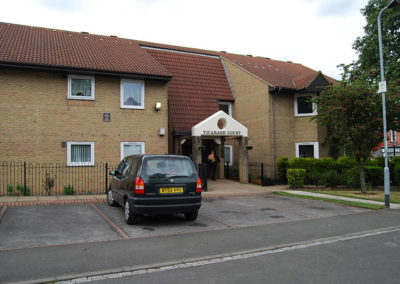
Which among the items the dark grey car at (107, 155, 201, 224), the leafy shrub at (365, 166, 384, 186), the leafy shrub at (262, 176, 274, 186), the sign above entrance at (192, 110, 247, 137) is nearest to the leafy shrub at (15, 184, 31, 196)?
the dark grey car at (107, 155, 201, 224)

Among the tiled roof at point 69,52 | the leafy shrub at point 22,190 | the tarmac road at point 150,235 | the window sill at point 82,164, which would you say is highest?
the tiled roof at point 69,52

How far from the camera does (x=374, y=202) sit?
40.8 ft

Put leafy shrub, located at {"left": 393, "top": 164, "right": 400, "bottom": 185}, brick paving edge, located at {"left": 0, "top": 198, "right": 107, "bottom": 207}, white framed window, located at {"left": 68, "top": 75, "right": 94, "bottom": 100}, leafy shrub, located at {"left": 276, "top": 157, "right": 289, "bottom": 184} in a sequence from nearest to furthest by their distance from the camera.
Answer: brick paving edge, located at {"left": 0, "top": 198, "right": 107, "bottom": 207}, white framed window, located at {"left": 68, "top": 75, "right": 94, "bottom": 100}, leafy shrub, located at {"left": 276, "top": 157, "right": 289, "bottom": 184}, leafy shrub, located at {"left": 393, "top": 164, "right": 400, "bottom": 185}

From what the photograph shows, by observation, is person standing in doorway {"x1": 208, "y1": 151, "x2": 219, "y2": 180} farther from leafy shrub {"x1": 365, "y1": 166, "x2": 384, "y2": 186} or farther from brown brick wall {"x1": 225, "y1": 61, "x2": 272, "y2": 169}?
leafy shrub {"x1": 365, "y1": 166, "x2": 384, "y2": 186}

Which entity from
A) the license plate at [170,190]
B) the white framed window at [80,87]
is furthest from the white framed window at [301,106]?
the license plate at [170,190]

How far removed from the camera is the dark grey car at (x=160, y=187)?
Result: 312 inches

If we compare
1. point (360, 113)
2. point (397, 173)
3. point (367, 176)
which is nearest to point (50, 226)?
point (360, 113)

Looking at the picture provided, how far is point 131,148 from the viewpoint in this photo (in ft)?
52.3

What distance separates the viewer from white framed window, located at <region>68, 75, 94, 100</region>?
15.0 meters

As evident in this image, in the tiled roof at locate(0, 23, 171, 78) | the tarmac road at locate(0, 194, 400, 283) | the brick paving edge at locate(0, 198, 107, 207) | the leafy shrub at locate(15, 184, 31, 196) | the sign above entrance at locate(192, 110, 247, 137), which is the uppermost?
the tiled roof at locate(0, 23, 171, 78)

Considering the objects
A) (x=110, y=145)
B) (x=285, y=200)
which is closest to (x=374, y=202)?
(x=285, y=200)

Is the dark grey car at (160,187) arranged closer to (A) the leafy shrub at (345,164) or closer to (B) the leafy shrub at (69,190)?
(B) the leafy shrub at (69,190)

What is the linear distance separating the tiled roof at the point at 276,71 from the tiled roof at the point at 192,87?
1880 mm

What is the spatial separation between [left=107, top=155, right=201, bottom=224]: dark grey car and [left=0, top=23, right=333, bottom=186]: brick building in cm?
718
